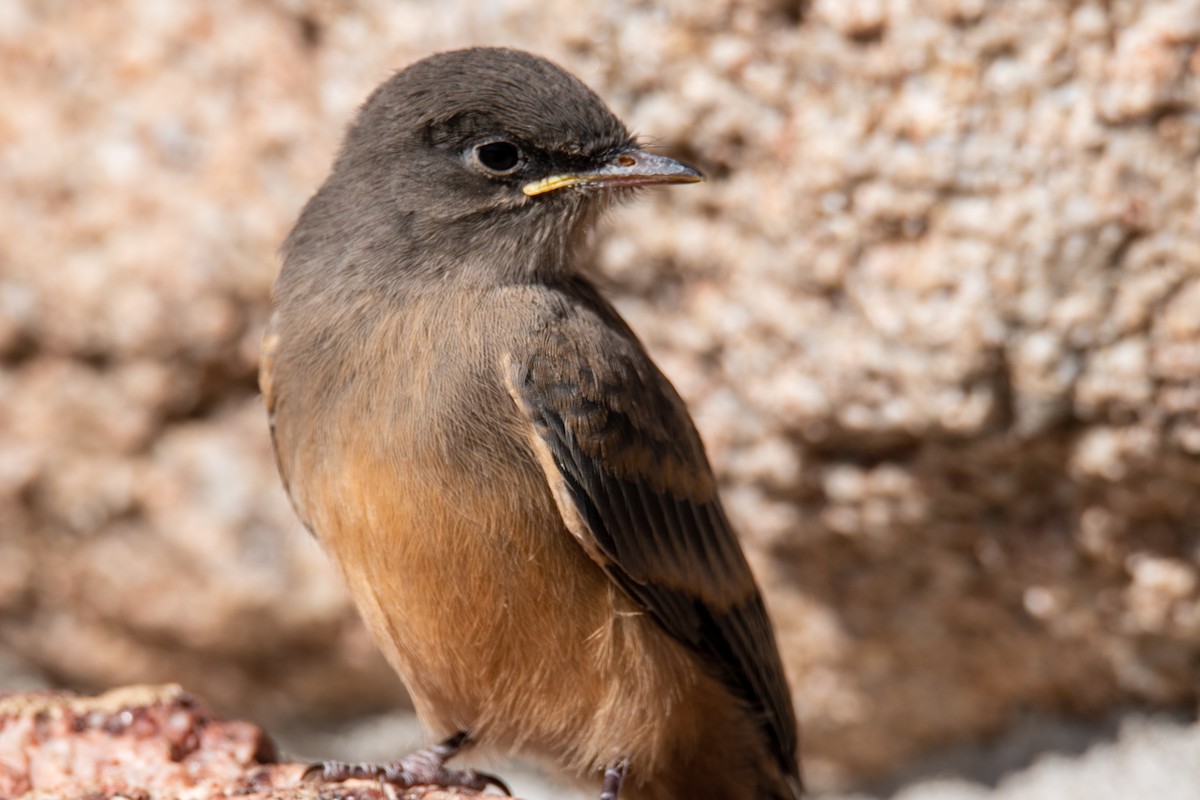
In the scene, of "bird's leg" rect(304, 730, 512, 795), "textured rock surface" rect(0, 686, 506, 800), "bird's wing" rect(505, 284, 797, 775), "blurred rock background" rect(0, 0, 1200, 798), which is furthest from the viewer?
"blurred rock background" rect(0, 0, 1200, 798)

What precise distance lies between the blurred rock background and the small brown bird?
70cm

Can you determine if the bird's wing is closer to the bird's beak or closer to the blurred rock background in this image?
the bird's beak

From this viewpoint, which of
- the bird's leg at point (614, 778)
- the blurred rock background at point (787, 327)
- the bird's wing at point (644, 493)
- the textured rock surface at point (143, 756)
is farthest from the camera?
the blurred rock background at point (787, 327)

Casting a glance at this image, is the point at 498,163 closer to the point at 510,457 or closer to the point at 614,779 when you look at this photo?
the point at 510,457

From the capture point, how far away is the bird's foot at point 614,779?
176 inches

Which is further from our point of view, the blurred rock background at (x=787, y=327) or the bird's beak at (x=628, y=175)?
the blurred rock background at (x=787, y=327)

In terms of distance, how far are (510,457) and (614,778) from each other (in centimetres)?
101

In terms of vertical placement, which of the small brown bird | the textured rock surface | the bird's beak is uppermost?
the bird's beak

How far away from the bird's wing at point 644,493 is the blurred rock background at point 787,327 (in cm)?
77

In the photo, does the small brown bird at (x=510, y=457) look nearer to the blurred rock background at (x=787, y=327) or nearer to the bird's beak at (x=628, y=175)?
the bird's beak at (x=628, y=175)

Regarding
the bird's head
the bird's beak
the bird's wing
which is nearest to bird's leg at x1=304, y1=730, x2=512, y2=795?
the bird's wing

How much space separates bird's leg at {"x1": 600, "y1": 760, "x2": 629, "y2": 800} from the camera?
176 inches

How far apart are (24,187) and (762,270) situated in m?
3.03

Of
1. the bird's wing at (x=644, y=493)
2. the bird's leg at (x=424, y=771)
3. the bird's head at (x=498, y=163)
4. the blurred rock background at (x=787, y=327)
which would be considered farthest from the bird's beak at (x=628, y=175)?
the bird's leg at (x=424, y=771)
